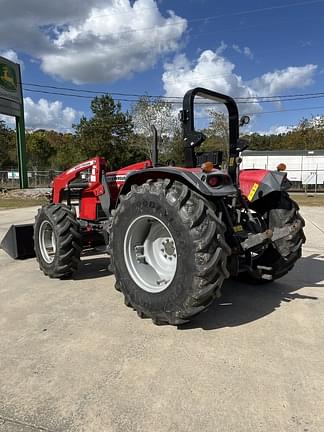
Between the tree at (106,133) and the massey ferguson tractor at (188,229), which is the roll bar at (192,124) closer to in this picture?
the massey ferguson tractor at (188,229)

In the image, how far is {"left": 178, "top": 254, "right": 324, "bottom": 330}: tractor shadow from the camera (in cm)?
359

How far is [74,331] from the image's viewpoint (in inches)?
134

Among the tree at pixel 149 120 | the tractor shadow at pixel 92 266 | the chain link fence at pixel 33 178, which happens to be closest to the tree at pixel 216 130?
the tree at pixel 149 120

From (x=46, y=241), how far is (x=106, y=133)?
32.6 metres

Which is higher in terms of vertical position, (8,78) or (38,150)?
(8,78)

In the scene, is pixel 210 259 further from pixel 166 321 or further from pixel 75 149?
pixel 75 149

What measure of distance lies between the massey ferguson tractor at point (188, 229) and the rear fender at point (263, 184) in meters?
0.01

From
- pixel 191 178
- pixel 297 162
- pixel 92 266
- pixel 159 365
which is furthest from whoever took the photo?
pixel 297 162

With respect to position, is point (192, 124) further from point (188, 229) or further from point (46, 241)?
point (46, 241)

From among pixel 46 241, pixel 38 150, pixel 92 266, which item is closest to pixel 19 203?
pixel 92 266

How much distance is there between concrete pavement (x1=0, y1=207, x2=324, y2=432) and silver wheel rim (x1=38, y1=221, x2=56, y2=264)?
80 centimetres

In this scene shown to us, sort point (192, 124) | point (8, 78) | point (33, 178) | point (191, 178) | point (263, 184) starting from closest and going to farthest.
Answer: point (191, 178), point (192, 124), point (263, 184), point (8, 78), point (33, 178)

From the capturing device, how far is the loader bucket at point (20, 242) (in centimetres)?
607

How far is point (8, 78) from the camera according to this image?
2520 cm
